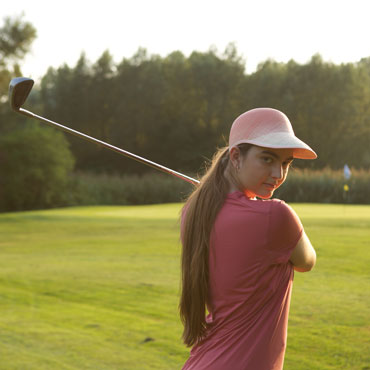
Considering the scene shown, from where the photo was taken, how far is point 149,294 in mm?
7094

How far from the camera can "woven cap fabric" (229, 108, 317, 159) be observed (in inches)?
67.9

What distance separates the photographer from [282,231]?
1.70 m

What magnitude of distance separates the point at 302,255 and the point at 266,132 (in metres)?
0.35

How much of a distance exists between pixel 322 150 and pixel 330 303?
96.7 feet

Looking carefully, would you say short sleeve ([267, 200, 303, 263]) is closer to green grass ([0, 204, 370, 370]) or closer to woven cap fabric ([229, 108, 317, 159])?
woven cap fabric ([229, 108, 317, 159])

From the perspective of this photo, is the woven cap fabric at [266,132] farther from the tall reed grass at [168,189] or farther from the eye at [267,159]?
the tall reed grass at [168,189]

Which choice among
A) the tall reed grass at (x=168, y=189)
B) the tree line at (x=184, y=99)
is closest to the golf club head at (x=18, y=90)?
the tall reed grass at (x=168, y=189)

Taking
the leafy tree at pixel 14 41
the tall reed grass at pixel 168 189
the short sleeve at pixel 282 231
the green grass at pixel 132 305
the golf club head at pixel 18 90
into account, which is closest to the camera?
the short sleeve at pixel 282 231

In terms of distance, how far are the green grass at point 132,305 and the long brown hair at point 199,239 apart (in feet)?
9.14

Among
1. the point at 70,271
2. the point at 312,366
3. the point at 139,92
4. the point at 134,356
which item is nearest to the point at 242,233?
the point at 312,366

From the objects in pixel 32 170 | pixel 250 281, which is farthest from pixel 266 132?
pixel 32 170

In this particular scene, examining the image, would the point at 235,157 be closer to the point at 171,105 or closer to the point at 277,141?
the point at 277,141

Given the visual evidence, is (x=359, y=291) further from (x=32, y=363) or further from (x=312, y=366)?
(x=32, y=363)

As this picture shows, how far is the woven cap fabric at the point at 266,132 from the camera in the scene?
1725 millimetres
